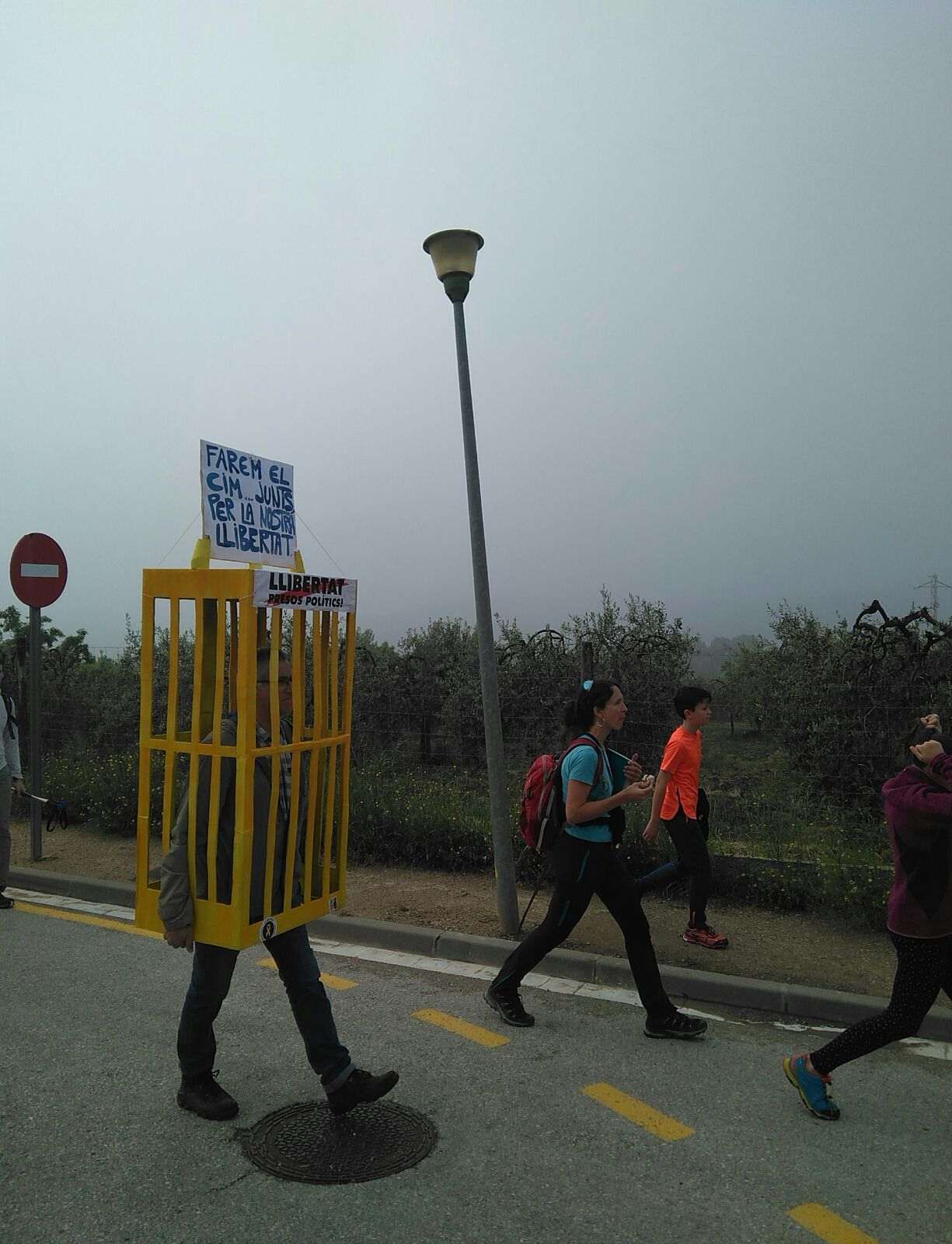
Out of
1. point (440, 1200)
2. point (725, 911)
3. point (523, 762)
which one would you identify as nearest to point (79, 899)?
point (523, 762)

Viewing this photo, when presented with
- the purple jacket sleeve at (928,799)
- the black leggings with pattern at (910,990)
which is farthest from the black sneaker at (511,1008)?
the purple jacket sleeve at (928,799)

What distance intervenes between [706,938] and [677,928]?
0.46m

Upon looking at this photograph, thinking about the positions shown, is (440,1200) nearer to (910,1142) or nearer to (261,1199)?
(261,1199)

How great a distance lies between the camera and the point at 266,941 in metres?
3.84

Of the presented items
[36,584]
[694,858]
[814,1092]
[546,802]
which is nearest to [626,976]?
[694,858]

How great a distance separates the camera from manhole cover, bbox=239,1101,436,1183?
141 inches

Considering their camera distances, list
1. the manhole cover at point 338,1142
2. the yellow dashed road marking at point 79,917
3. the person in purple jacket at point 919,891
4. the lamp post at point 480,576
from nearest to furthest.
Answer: the manhole cover at point 338,1142 → the person in purple jacket at point 919,891 → the lamp post at point 480,576 → the yellow dashed road marking at point 79,917

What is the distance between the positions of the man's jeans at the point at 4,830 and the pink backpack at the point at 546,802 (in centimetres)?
459

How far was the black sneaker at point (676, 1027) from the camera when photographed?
484 centimetres

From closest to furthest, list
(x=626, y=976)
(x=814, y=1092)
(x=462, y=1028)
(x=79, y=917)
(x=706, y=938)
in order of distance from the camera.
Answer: (x=814, y=1092), (x=462, y=1028), (x=626, y=976), (x=706, y=938), (x=79, y=917)

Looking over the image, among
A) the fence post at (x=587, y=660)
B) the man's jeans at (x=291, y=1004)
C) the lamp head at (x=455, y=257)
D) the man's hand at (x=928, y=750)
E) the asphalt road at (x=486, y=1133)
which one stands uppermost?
the lamp head at (x=455, y=257)

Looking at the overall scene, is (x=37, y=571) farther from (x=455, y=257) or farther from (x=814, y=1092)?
(x=814, y=1092)

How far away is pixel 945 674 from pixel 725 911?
2.54m

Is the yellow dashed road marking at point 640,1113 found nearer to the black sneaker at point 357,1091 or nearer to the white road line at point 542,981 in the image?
the black sneaker at point 357,1091
